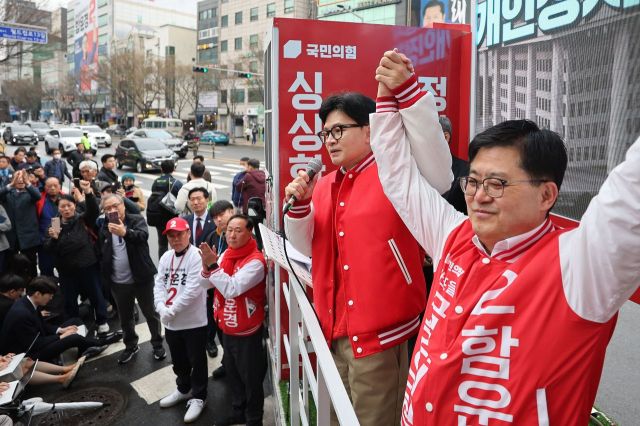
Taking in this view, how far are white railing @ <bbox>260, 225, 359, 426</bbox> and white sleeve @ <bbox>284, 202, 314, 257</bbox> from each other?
16 centimetres

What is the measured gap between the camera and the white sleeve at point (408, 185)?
165 centimetres

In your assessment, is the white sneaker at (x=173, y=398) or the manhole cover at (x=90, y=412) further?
the white sneaker at (x=173, y=398)

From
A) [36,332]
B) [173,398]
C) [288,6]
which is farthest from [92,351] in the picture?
Result: [288,6]

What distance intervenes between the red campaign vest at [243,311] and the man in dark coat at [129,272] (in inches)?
57.7

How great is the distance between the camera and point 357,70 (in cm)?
335

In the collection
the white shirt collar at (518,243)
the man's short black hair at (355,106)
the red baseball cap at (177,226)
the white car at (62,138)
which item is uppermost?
the white car at (62,138)

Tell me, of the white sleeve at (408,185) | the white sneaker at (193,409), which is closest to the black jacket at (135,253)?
the white sneaker at (193,409)

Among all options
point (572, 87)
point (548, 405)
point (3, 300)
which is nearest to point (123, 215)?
point (3, 300)

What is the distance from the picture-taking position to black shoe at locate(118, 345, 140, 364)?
4.49m

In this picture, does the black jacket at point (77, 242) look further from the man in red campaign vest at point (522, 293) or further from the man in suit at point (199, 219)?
the man in red campaign vest at point (522, 293)

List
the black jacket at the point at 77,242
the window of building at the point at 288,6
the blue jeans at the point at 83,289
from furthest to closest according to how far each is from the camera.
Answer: the window of building at the point at 288,6 < the blue jeans at the point at 83,289 < the black jacket at the point at 77,242

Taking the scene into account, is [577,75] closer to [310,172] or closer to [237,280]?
[310,172]

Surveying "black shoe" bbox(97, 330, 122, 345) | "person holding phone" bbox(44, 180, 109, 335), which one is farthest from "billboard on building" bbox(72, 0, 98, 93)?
"black shoe" bbox(97, 330, 122, 345)

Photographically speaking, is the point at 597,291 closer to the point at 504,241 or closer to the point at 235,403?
the point at 504,241
